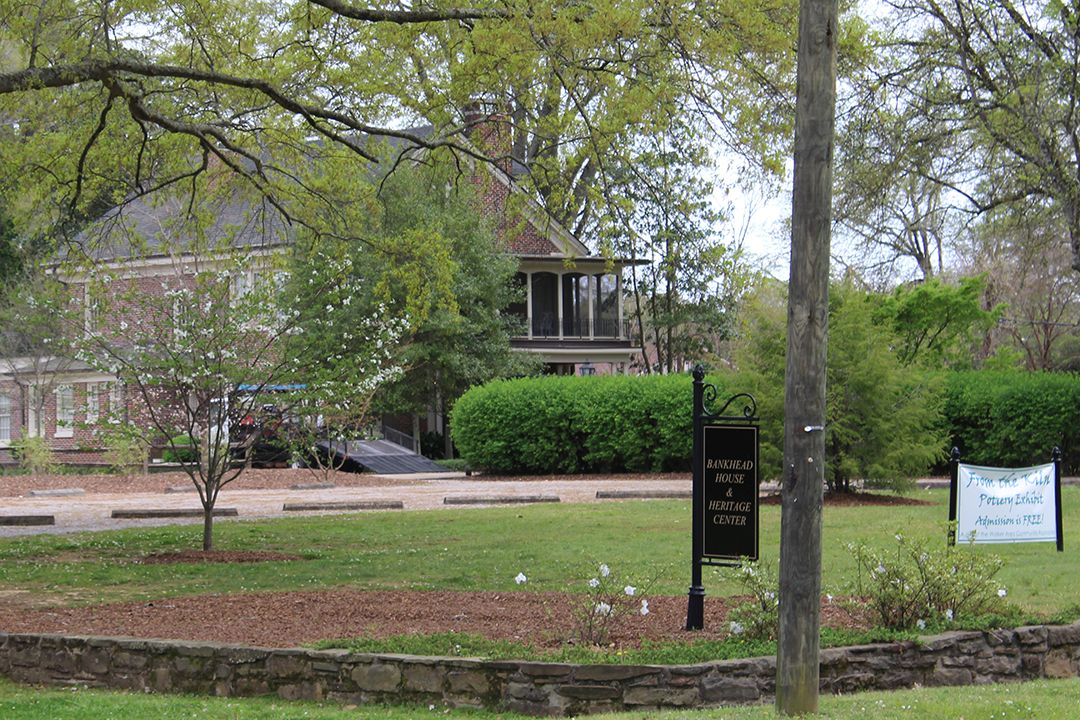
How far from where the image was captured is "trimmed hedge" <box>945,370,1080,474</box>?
92.3ft

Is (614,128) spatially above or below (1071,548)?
above

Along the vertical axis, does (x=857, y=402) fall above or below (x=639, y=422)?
above

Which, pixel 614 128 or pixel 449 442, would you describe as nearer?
pixel 614 128

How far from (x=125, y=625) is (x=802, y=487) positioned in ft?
19.8

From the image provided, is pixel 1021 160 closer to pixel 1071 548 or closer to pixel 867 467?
pixel 867 467

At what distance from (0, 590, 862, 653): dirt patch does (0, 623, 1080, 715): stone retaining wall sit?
1.26 ft

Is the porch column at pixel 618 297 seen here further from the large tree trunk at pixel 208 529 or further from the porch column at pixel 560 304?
the large tree trunk at pixel 208 529

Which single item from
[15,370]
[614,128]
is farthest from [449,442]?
[614,128]

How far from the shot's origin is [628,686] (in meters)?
8.02

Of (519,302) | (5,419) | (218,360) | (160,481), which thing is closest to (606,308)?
(519,302)

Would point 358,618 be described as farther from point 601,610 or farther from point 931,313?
point 931,313

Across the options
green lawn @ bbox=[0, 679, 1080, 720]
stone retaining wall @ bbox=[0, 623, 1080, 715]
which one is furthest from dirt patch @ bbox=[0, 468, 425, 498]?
green lawn @ bbox=[0, 679, 1080, 720]

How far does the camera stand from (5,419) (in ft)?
160

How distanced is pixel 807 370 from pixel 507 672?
2.89 m
